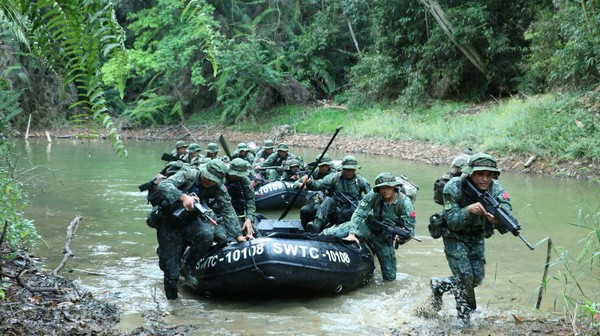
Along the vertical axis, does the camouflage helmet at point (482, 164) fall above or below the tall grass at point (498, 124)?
above

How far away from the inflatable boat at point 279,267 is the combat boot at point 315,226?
1751 millimetres


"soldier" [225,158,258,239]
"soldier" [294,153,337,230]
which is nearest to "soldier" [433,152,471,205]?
"soldier" [225,158,258,239]

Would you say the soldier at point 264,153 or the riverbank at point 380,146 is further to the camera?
the riverbank at point 380,146

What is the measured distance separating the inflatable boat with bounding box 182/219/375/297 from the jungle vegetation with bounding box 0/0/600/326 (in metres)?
2.30

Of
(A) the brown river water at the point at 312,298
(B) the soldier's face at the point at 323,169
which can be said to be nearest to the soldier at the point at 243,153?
(A) the brown river water at the point at 312,298

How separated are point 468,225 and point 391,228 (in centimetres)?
179

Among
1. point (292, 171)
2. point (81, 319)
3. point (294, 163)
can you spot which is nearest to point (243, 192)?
point (81, 319)

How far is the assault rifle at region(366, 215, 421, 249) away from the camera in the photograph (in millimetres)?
7531

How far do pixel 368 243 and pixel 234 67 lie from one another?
23838 millimetres

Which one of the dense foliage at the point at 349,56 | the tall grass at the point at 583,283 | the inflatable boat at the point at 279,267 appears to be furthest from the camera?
the dense foliage at the point at 349,56

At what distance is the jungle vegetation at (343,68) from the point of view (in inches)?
86.9

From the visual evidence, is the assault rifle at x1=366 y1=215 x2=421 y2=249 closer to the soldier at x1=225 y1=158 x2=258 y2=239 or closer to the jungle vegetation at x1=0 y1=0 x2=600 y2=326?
the soldier at x1=225 y1=158 x2=258 y2=239

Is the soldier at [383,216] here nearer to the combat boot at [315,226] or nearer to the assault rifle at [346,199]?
the assault rifle at [346,199]

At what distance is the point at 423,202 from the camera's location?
13.8 metres
